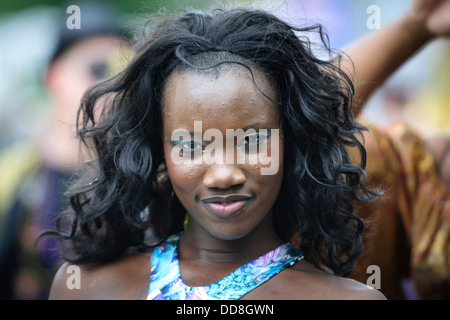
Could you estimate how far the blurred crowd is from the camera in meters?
2.12

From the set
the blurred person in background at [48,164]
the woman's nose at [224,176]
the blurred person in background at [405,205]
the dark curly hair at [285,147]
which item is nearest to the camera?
the woman's nose at [224,176]

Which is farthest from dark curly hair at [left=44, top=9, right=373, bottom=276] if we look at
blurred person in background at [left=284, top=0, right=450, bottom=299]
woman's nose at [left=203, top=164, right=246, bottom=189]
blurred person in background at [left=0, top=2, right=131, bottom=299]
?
blurred person in background at [left=0, top=2, right=131, bottom=299]

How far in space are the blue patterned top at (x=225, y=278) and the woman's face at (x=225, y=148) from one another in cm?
12

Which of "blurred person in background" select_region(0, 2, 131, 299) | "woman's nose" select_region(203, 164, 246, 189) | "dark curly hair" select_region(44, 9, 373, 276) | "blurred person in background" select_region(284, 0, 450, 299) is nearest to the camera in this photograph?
"woman's nose" select_region(203, 164, 246, 189)

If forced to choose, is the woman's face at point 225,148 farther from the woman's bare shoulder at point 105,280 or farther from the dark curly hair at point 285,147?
the woman's bare shoulder at point 105,280

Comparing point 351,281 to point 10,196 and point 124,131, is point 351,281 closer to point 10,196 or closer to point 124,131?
point 124,131

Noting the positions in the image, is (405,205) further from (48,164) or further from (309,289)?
(48,164)

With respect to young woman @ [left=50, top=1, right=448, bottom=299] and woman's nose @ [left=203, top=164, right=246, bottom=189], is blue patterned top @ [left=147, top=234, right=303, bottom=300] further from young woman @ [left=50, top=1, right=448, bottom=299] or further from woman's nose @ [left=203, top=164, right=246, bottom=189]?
woman's nose @ [left=203, top=164, right=246, bottom=189]

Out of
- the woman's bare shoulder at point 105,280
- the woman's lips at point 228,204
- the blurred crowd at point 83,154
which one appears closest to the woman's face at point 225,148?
the woman's lips at point 228,204

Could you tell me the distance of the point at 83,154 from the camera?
6.63ft

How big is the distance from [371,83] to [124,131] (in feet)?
3.13

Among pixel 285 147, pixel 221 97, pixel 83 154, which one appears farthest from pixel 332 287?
pixel 83 154

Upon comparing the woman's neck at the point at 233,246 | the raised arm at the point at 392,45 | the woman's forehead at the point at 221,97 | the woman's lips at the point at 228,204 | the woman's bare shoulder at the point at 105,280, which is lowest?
the woman's bare shoulder at the point at 105,280

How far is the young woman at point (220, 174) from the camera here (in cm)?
143
